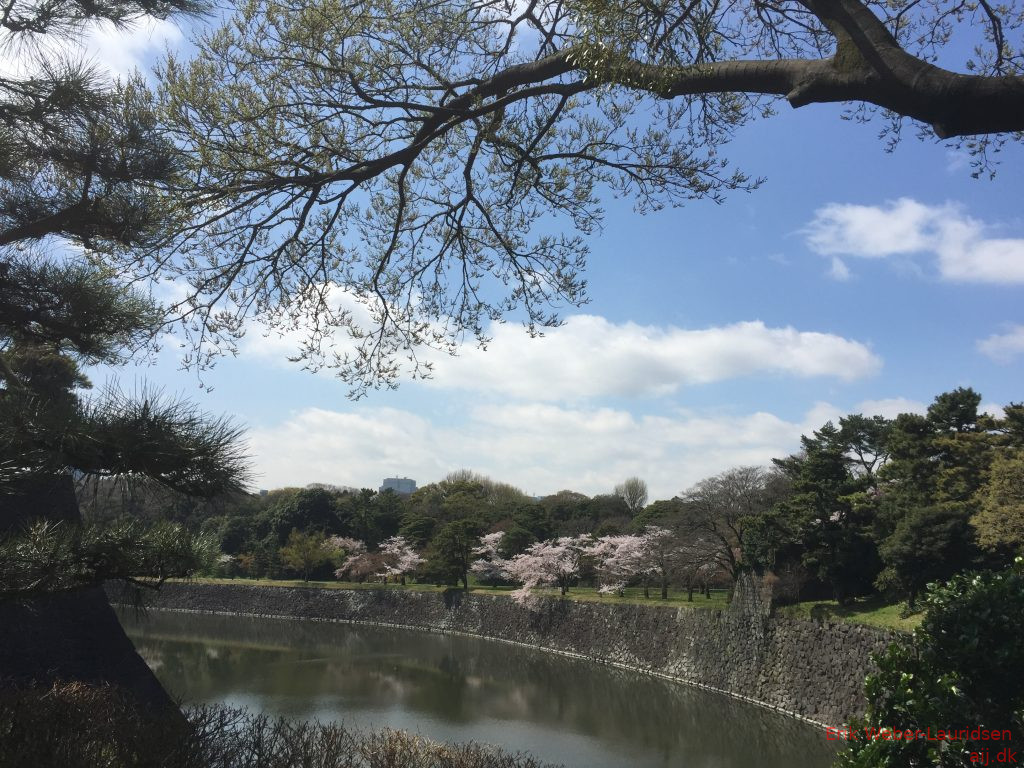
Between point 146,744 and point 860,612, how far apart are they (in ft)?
45.7

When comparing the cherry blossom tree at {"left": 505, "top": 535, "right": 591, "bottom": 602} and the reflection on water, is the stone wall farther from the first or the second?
the cherry blossom tree at {"left": 505, "top": 535, "right": 591, "bottom": 602}

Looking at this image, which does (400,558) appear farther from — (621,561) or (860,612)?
(860,612)

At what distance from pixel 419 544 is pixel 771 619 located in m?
18.7

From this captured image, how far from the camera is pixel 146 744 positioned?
11.3ft

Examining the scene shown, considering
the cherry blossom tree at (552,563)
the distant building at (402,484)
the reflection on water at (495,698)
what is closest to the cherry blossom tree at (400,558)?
the cherry blossom tree at (552,563)

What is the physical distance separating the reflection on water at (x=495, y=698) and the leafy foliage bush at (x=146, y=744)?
2.80 meters

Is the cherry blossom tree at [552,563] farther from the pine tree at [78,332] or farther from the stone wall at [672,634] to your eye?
the pine tree at [78,332]

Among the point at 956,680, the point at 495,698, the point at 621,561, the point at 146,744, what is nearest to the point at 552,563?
the point at 621,561

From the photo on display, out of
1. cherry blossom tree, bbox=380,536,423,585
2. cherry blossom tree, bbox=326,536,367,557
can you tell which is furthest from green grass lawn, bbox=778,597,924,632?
cherry blossom tree, bbox=326,536,367,557

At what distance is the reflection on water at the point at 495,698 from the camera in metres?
10.6

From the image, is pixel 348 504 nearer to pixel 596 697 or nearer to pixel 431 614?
pixel 431 614

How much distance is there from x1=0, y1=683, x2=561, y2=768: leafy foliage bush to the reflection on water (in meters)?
2.80

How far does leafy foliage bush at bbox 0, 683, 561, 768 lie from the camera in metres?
3.16

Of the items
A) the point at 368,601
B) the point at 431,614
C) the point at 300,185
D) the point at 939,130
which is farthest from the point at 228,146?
the point at 368,601
